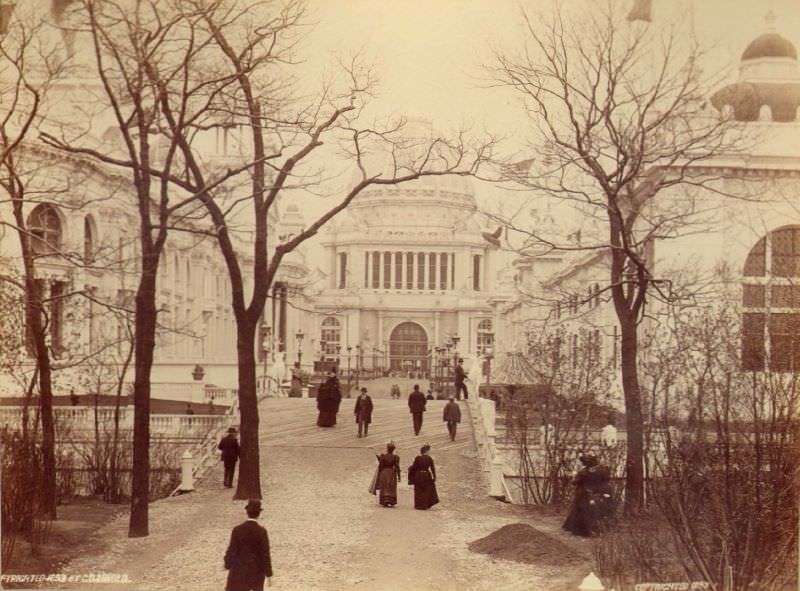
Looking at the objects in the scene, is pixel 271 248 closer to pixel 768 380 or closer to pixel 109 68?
pixel 109 68

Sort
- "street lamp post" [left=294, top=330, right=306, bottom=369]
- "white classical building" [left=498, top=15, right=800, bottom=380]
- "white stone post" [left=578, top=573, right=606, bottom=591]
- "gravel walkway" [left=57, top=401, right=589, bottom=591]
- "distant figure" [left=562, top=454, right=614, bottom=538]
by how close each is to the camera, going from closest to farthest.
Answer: "white stone post" [left=578, top=573, right=606, bottom=591]
"gravel walkway" [left=57, top=401, right=589, bottom=591]
"distant figure" [left=562, top=454, right=614, bottom=538]
"white classical building" [left=498, top=15, right=800, bottom=380]
"street lamp post" [left=294, top=330, right=306, bottom=369]

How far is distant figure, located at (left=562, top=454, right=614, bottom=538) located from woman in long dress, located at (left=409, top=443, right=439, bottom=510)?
5.09 ft

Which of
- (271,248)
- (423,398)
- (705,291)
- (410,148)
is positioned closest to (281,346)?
(423,398)

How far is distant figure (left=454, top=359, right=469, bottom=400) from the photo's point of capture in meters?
15.0

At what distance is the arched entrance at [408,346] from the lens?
14.6 m

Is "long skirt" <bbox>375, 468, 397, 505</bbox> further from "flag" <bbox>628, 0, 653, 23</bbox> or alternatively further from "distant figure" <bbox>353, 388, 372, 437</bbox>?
"flag" <bbox>628, 0, 653, 23</bbox>

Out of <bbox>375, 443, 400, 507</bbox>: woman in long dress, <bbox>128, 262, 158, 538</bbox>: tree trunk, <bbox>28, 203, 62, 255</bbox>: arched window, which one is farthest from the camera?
<bbox>375, 443, 400, 507</bbox>: woman in long dress

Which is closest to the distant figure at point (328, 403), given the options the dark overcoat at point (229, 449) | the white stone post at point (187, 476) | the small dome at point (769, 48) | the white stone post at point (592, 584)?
the dark overcoat at point (229, 449)

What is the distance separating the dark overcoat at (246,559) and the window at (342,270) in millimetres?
3825

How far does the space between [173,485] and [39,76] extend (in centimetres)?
529

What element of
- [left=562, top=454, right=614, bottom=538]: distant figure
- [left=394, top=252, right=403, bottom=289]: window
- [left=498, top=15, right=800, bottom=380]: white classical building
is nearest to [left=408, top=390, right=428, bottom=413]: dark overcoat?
[left=394, top=252, right=403, bottom=289]: window

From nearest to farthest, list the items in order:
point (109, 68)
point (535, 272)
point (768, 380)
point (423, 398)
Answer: point (768, 380)
point (109, 68)
point (535, 272)
point (423, 398)

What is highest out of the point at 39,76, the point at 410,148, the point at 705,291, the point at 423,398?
the point at 39,76

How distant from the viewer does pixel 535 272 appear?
1270 cm
